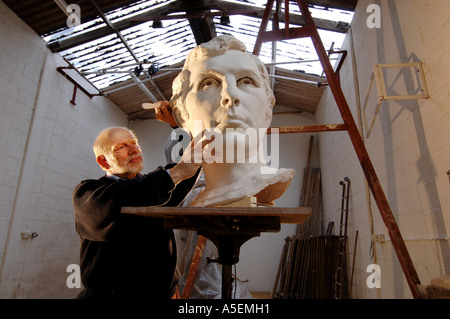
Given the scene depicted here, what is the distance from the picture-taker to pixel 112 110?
681cm

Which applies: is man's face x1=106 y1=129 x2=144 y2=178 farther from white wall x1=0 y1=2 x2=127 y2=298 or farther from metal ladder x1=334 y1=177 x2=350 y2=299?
metal ladder x1=334 y1=177 x2=350 y2=299

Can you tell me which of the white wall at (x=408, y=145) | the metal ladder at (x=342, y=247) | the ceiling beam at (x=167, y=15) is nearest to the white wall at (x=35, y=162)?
the ceiling beam at (x=167, y=15)

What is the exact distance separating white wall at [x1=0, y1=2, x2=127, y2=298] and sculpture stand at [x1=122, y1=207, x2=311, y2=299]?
370 centimetres

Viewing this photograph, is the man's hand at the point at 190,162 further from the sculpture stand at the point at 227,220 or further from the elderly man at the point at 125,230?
the sculpture stand at the point at 227,220

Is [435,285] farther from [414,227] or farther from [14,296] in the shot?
[14,296]

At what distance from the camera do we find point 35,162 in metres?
4.54

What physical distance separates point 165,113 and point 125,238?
38.2 inches

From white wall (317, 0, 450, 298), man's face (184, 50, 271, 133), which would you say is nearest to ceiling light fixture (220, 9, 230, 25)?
white wall (317, 0, 450, 298)

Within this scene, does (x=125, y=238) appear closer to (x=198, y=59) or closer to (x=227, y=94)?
(x=227, y=94)

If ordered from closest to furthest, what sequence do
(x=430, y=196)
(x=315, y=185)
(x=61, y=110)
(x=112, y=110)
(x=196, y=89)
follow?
(x=196, y=89)
(x=430, y=196)
(x=61, y=110)
(x=315, y=185)
(x=112, y=110)

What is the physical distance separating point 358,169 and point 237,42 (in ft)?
8.79

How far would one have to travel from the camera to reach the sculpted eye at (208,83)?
2.01 metres

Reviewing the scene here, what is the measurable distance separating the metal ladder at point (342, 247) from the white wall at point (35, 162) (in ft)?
13.9

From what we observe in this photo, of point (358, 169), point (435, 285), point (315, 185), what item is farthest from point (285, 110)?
point (435, 285)
